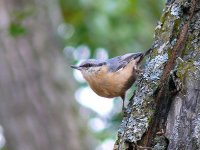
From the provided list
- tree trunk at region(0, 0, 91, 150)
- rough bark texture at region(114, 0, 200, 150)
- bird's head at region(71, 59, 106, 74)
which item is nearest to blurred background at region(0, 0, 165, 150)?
tree trunk at region(0, 0, 91, 150)

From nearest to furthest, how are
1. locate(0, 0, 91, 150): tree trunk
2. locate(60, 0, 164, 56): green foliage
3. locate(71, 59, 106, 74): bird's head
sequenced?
locate(71, 59, 106, 74): bird's head < locate(0, 0, 91, 150): tree trunk < locate(60, 0, 164, 56): green foliage

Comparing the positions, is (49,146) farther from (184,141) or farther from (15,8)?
(184,141)

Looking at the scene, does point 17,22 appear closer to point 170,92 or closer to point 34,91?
point 34,91

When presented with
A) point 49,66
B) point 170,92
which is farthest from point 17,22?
point 170,92

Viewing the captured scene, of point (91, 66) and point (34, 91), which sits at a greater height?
point (34, 91)

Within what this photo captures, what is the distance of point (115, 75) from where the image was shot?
3.79 m

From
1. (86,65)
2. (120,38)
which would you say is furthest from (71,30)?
(86,65)

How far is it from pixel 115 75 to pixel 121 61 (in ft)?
0.36

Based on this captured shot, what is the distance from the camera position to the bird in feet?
12.1

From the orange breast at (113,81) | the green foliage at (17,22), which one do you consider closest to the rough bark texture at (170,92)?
the orange breast at (113,81)

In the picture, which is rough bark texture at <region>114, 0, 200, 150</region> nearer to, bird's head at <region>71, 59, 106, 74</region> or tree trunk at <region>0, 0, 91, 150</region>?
bird's head at <region>71, 59, 106, 74</region>

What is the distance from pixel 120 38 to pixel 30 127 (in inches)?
57.1

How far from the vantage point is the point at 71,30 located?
634cm

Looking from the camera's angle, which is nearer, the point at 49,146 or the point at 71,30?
the point at 49,146
